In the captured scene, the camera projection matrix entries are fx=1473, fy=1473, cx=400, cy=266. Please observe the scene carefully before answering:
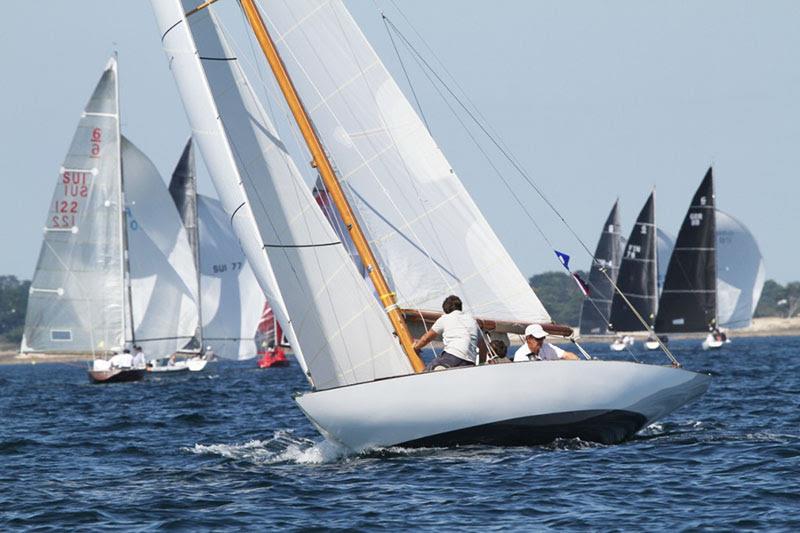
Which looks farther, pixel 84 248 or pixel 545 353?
pixel 84 248

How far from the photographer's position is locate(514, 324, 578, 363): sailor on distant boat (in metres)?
16.5

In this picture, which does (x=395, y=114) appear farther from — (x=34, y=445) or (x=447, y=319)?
(x=34, y=445)

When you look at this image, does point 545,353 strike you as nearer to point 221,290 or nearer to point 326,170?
point 326,170

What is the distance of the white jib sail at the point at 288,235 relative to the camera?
58.2ft

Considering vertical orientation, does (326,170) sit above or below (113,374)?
above

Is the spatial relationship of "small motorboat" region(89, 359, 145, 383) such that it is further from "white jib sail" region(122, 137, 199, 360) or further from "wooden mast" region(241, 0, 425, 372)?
"wooden mast" region(241, 0, 425, 372)

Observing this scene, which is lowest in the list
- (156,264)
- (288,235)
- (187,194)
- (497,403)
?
(497,403)

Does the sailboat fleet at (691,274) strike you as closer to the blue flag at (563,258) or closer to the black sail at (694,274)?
the black sail at (694,274)

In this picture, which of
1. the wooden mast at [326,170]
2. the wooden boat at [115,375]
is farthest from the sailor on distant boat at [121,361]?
the wooden mast at [326,170]

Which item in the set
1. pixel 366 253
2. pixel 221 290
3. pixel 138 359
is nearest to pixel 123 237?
pixel 138 359

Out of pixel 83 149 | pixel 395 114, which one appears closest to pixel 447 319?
pixel 395 114

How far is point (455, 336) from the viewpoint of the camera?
648 inches

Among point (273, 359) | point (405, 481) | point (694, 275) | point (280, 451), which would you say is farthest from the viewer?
point (694, 275)

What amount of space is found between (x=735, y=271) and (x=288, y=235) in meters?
66.4
